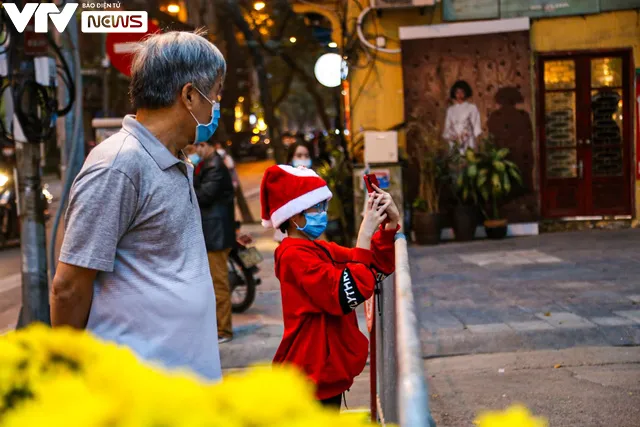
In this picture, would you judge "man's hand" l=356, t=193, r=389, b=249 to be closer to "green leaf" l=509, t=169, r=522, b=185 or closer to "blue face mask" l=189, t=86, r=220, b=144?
"blue face mask" l=189, t=86, r=220, b=144

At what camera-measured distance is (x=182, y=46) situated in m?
2.69

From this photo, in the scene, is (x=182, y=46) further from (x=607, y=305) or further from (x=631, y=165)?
(x=631, y=165)

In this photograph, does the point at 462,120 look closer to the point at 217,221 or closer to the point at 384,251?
the point at 217,221

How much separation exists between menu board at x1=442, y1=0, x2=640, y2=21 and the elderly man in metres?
12.5

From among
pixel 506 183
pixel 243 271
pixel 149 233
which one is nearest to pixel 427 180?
pixel 506 183

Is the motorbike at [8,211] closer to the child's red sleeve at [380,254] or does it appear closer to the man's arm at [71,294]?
the child's red sleeve at [380,254]

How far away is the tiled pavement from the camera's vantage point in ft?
24.7

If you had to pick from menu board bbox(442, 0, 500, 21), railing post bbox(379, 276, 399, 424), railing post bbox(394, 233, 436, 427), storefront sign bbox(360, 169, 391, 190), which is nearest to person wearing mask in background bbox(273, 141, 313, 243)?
storefront sign bbox(360, 169, 391, 190)

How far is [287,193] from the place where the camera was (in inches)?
145

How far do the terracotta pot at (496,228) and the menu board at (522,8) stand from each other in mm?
3235

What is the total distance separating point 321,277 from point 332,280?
1.8 inches

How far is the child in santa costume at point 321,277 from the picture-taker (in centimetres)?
346

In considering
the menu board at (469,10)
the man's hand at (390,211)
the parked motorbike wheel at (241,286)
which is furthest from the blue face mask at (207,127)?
the menu board at (469,10)

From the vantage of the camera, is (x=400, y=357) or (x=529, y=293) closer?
(x=400, y=357)
